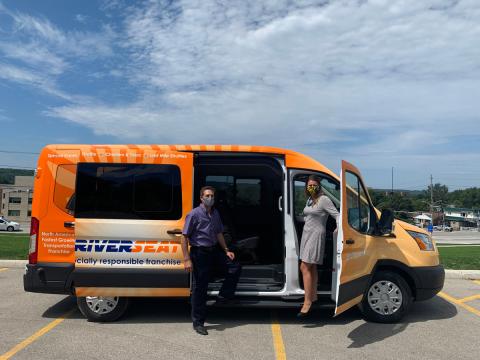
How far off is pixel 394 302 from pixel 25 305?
17.4 ft

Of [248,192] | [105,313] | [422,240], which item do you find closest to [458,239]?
[422,240]

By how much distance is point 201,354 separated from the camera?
4297mm

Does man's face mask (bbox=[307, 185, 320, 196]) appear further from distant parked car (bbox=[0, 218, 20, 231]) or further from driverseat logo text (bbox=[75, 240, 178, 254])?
distant parked car (bbox=[0, 218, 20, 231])

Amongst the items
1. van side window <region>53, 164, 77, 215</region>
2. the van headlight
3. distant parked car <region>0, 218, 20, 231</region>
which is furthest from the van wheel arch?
distant parked car <region>0, 218, 20, 231</region>

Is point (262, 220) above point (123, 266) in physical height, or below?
above

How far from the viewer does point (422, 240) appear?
5.61 metres

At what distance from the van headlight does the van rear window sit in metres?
3.20

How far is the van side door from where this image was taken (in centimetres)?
477

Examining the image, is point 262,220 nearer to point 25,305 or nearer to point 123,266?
point 123,266

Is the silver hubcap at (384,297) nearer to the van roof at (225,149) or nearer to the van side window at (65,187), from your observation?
the van roof at (225,149)

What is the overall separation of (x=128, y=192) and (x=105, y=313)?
63.2 inches

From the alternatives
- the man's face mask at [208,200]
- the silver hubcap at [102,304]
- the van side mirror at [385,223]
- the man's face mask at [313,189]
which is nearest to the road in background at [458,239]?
the van side mirror at [385,223]

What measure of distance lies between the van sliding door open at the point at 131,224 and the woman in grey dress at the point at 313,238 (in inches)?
59.1

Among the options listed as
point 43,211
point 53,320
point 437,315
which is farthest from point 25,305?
point 437,315
